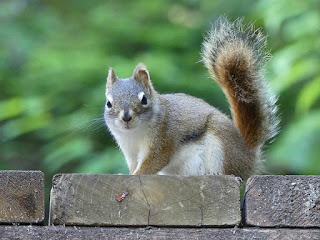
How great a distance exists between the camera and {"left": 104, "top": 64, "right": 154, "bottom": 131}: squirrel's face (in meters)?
2.79

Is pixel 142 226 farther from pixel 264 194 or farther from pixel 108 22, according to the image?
pixel 108 22

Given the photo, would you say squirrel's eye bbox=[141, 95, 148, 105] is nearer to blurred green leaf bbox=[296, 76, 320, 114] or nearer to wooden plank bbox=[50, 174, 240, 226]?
wooden plank bbox=[50, 174, 240, 226]

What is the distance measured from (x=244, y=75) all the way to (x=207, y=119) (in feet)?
0.80

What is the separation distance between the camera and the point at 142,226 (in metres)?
2.05

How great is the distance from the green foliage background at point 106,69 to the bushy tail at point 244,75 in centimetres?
50

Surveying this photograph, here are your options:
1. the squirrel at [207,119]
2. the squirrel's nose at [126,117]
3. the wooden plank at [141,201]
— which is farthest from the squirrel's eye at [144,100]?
the wooden plank at [141,201]

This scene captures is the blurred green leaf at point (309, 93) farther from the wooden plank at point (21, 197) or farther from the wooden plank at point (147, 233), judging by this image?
the wooden plank at point (21, 197)

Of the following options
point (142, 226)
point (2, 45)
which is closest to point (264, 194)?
point (142, 226)

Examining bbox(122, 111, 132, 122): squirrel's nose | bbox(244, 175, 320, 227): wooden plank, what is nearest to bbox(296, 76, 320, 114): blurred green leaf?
bbox(122, 111, 132, 122): squirrel's nose

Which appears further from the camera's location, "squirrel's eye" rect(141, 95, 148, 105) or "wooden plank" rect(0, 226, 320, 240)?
"squirrel's eye" rect(141, 95, 148, 105)

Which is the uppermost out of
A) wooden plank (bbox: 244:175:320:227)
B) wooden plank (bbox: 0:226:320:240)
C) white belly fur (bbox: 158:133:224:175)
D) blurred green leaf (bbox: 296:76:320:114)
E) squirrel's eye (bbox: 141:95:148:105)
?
blurred green leaf (bbox: 296:76:320:114)

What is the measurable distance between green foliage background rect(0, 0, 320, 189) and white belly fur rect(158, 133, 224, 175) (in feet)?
1.34

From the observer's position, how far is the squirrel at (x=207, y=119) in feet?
9.19

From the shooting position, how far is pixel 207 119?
288cm
